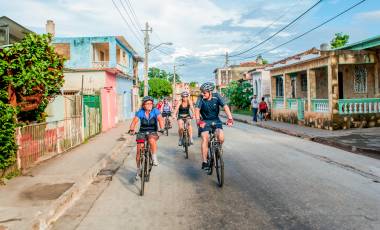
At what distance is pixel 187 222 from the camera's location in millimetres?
5379

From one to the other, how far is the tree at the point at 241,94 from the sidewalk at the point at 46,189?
3348 centimetres

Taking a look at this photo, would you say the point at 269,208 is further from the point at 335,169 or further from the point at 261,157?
the point at 261,157

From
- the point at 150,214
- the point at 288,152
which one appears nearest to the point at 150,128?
the point at 150,214

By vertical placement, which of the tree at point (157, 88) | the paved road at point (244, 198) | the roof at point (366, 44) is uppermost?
the tree at point (157, 88)

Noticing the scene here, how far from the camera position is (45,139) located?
11430 millimetres

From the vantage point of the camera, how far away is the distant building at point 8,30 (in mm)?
14180

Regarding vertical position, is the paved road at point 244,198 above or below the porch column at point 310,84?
below

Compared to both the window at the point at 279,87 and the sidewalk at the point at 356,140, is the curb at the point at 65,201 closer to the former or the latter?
the sidewalk at the point at 356,140

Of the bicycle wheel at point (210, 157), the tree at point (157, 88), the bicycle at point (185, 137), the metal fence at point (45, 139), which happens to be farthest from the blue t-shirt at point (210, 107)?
the tree at point (157, 88)

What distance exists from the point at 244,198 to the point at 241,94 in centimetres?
4008

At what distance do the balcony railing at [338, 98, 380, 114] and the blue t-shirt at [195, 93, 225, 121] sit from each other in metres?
13.0

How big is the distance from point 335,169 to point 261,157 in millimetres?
2499

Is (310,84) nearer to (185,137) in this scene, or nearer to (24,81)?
(185,137)

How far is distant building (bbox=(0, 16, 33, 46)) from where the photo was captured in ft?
46.5
